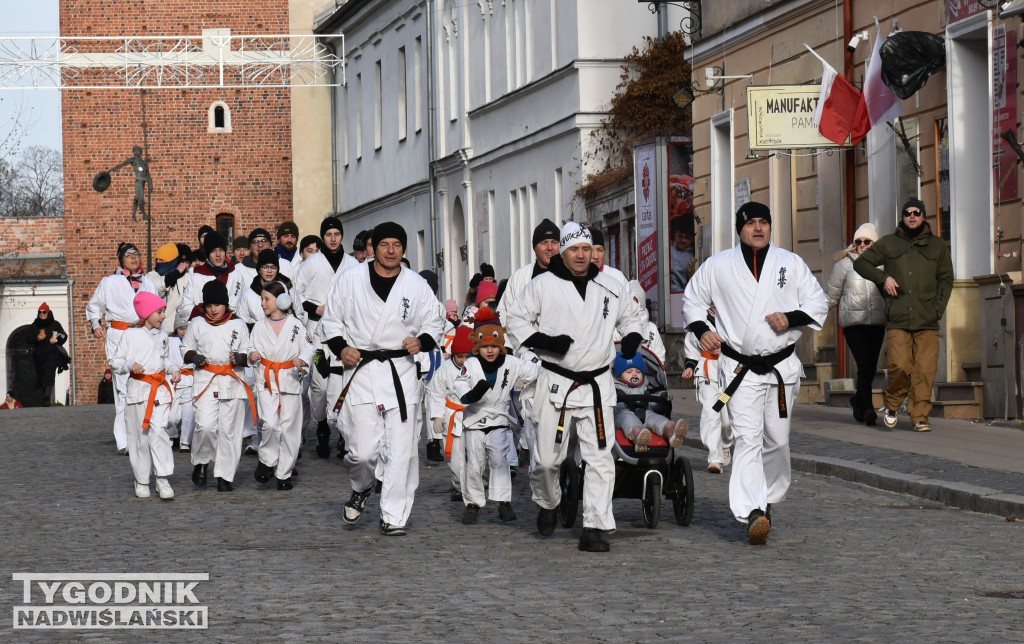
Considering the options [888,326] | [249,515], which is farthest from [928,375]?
[249,515]

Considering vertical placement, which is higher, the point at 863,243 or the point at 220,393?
the point at 863,243

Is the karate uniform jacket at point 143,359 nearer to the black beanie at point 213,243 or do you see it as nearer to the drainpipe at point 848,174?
the black beanie at point 213,243

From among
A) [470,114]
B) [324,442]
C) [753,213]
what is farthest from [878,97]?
[470,114]

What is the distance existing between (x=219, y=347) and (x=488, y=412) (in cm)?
318

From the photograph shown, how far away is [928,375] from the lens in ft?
55.1

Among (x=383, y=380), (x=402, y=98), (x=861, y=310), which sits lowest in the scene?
(x=383, y=380)

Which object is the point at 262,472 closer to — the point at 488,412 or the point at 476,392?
the point at 488,412

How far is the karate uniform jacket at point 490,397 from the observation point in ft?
40.8

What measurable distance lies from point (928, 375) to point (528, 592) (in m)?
8.64

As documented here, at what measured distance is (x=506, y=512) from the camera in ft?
40.2

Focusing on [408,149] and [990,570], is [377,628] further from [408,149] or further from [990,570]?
[408,149]

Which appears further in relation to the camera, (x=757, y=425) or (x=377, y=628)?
(x=757, y=425)

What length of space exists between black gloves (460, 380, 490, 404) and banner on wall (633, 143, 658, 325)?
17.1 meters

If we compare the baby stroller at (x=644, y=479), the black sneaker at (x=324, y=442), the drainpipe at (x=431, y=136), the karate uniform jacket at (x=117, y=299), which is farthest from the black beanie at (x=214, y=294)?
the drainpipe at (x=431, y=136)
